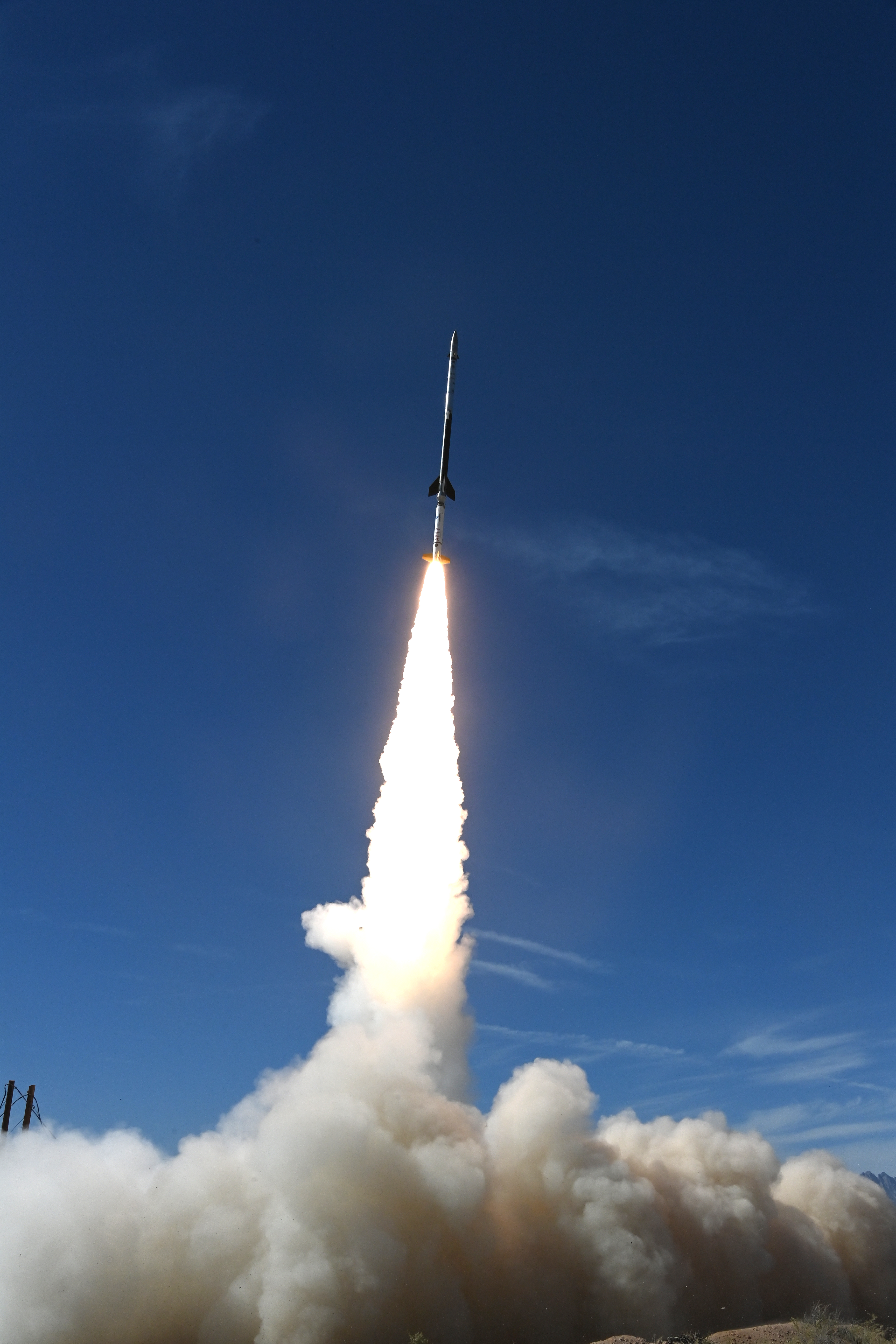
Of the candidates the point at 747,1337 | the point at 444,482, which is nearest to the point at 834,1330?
the point at 747,1337

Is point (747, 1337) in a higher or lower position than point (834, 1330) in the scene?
lower

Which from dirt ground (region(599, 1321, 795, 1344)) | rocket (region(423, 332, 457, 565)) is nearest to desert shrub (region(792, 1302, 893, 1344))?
dirt ground (region(599, 1321, 795, 1344))

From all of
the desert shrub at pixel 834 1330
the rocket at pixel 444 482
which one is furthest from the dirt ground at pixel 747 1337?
the rocket at pixel 444 482

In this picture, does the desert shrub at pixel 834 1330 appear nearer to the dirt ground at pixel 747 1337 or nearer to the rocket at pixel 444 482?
the dirt ground at pixel 747 1337

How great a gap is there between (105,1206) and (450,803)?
692 inches

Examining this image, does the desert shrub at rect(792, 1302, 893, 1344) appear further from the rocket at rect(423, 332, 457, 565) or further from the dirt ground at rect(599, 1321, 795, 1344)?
the rocket at rect(423, 332, 457, 565)

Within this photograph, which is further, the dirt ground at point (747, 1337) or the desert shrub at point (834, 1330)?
the desert shrub at point (834, 1330)

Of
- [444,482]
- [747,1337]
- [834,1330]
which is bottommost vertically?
[747,1337]

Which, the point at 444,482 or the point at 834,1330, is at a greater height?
the point at 444,482

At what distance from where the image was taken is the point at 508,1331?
33469mm

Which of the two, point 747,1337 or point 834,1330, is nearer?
point 747,1337

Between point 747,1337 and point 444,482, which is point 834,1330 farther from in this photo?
point 444,482

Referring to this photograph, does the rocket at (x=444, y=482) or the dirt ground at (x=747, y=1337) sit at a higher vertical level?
the rocket at (x=444, y=482)

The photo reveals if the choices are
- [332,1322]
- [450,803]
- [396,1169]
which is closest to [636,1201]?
[396,1169]
